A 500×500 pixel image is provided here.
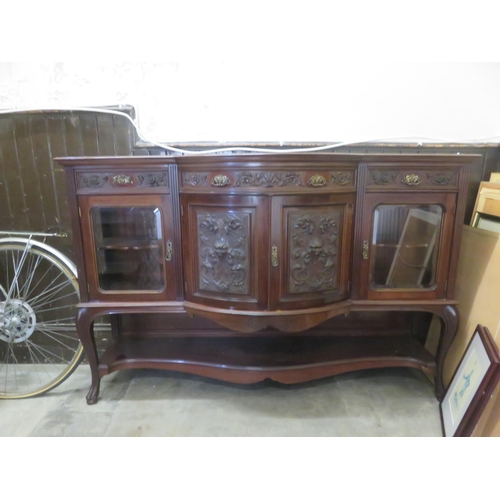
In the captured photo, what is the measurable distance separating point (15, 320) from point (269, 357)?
3.95 feet

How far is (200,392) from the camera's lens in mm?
A: 1509

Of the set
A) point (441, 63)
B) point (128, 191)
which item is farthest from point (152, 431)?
point (441, 63)

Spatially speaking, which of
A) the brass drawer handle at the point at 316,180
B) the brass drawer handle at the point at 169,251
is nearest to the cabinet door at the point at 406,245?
the brass drawer handle at the point at 316,180

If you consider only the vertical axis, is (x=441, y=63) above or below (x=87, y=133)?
above

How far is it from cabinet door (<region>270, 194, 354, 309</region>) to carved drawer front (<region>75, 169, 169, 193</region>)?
0.45 meters

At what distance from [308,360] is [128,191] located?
1027mm

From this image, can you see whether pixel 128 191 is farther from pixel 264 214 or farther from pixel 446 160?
pixel 446 160

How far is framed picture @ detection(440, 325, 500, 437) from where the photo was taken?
1.13 metres

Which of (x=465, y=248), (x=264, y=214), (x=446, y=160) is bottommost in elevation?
(x=465, y=248)

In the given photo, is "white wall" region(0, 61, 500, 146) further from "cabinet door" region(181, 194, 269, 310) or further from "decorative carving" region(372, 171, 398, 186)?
"cabinet door" region(181, 194, 269, 310)

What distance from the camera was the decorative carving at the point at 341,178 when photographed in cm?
120

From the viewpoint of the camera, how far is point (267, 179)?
1148 mm

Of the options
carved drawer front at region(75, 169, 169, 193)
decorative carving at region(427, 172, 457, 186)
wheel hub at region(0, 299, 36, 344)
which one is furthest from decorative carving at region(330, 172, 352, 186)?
wheel hub at region(0, 299, 36, 344)

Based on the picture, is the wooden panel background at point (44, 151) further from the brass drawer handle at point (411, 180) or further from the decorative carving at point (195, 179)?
the brass drawer handle at point (411, 180)
